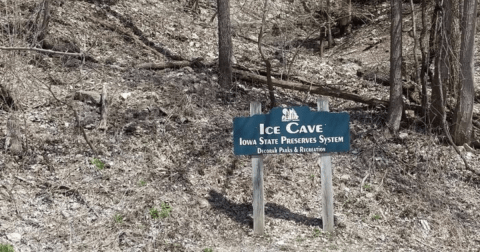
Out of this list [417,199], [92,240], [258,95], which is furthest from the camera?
[258,95]

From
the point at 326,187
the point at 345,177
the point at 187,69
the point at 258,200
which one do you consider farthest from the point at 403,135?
the point at 187,69

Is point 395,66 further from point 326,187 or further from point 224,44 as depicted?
point 326,187

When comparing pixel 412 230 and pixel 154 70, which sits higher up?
pixel 154 70

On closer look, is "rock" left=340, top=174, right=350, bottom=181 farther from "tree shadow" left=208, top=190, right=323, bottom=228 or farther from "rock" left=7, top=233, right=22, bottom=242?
"rock" left=7, top=233, right=22, bottom=242

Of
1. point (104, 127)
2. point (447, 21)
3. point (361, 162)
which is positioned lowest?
point (361, 162)

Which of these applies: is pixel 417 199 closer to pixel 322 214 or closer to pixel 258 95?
pixel 322 214

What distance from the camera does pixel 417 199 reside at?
811 centimetres

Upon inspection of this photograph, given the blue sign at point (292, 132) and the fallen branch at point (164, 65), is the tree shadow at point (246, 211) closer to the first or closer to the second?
A: the blue sign at point (292, 132)

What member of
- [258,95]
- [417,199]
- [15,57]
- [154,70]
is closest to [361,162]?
[417,199]

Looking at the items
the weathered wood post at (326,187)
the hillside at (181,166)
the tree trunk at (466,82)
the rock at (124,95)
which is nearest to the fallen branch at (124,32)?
the hillside at (181,166)

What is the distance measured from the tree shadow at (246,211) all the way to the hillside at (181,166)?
0.03 metres

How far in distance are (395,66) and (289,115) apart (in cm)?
334

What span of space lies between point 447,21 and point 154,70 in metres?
5.15

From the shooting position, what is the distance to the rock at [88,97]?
957cm
